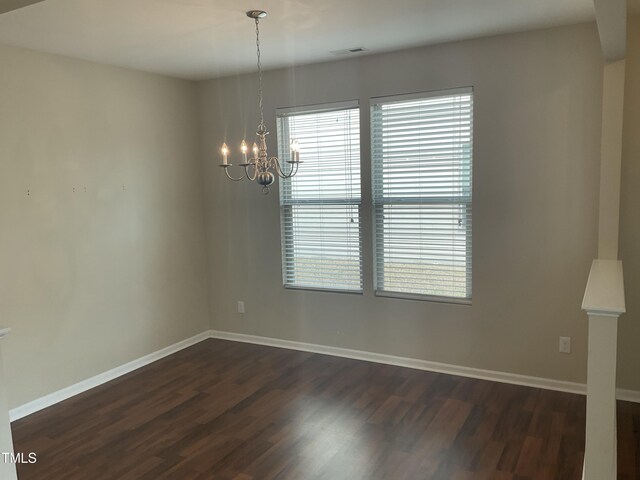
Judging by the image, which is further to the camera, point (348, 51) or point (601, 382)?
point (348, 51)

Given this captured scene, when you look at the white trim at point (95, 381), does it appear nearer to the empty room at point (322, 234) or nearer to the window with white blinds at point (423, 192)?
the empty room at point (322, 234)

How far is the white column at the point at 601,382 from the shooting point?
2.15 metres

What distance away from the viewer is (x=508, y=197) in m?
3.94

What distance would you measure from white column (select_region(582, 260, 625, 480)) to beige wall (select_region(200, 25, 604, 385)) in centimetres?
162

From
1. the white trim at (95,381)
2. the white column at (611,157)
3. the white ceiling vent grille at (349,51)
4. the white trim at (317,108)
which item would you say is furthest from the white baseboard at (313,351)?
the white ceiling vent grille at (349,51)

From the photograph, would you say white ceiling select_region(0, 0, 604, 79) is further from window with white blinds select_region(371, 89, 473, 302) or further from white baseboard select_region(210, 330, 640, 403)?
white baseboard select_region(210, 330, 640, 403)

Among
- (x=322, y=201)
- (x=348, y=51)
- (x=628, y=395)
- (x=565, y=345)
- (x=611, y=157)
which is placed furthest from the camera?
(x=322, y=201)

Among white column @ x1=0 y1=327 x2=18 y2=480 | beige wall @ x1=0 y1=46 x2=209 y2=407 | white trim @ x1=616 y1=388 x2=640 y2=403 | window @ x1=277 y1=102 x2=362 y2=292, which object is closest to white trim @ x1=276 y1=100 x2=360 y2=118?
window @ x1=277 y1=102 x2=362 y2=292

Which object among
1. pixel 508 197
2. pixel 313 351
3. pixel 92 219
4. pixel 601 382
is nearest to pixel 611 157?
pixel 508 197

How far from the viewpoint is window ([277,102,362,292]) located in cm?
463

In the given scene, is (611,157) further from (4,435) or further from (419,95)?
(4,435)

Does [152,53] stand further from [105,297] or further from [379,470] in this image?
[379,470]

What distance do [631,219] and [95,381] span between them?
4.34 meters

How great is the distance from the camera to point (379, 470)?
2.94 m
